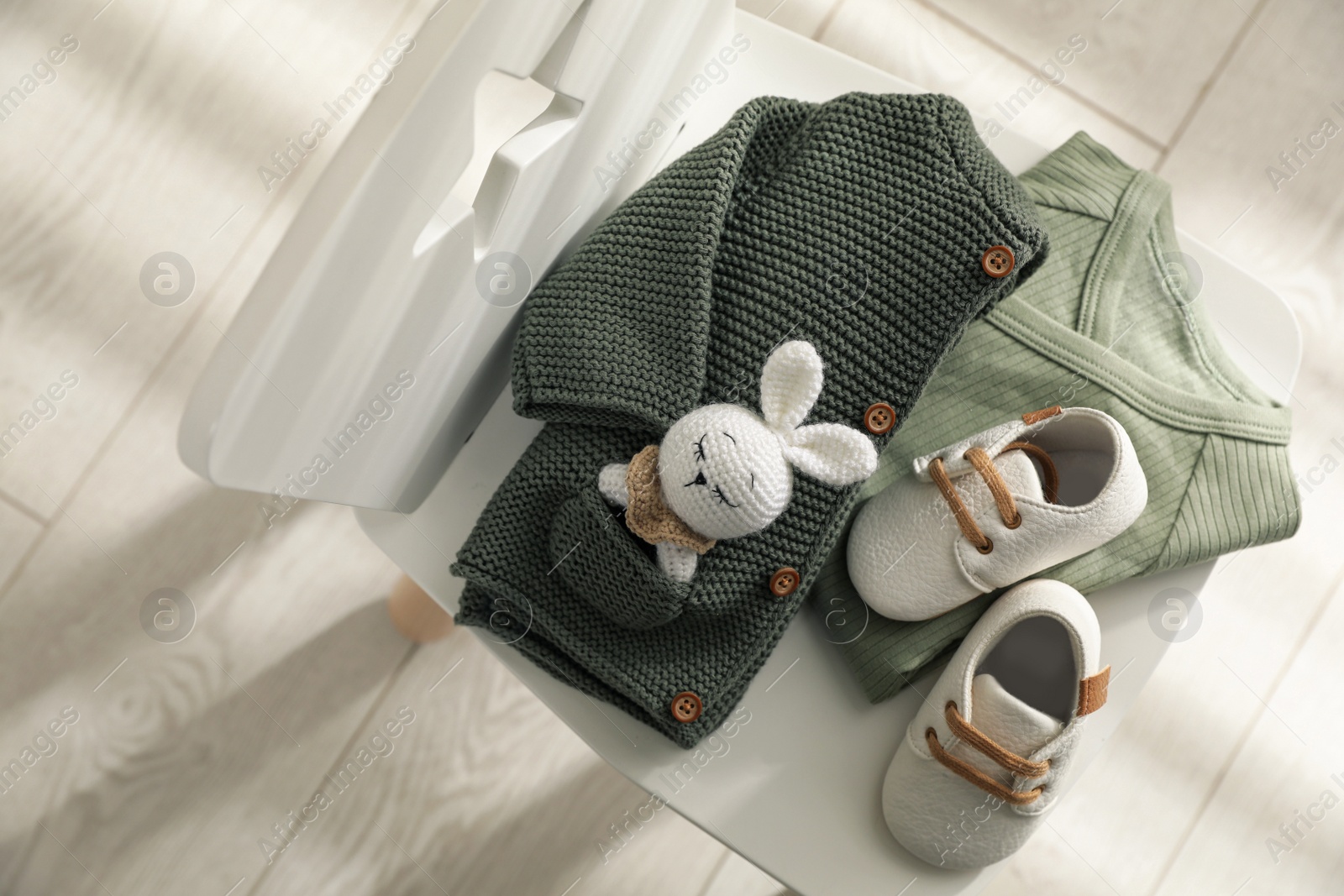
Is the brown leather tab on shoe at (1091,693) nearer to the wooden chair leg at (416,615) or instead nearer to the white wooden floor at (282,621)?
the white wooden floor at (282,621)

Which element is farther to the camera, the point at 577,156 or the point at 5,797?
the point at 5,797

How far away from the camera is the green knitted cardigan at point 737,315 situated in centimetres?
67

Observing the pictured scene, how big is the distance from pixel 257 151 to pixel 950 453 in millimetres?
1080

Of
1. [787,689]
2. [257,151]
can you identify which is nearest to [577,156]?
[787,689]

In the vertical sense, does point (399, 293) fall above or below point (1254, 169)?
below

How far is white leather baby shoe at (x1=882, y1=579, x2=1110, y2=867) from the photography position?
2.45 feet

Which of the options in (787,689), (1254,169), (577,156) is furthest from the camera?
(1254,169)

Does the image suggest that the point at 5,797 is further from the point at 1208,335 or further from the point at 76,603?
the point at 1208,335

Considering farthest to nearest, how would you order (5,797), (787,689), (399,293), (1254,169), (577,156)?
(1254,169) < (5,797) < (787,689) < (577,156) < (399,293)

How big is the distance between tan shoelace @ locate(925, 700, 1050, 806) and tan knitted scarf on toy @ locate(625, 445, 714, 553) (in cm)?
29

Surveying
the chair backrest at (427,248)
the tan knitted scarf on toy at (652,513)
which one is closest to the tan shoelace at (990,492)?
the tan knitted scarf on toy at (652,513)

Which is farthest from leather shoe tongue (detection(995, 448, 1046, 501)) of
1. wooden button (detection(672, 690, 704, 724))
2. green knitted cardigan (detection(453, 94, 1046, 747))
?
wooden button (detection(672, 690, 704, 724))

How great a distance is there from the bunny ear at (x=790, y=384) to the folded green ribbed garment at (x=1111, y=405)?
18cm

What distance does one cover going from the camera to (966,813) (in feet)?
2.48
